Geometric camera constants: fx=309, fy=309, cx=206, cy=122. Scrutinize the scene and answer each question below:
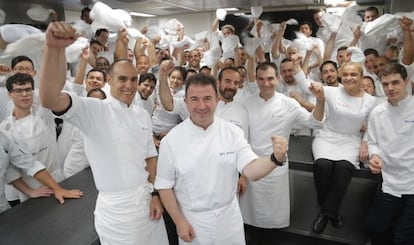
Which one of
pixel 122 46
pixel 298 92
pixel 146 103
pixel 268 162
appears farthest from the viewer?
pixel 298 92

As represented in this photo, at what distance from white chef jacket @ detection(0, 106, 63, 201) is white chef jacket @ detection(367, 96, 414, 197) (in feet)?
5.52

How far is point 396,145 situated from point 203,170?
952 millimetres

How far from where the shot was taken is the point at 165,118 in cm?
225

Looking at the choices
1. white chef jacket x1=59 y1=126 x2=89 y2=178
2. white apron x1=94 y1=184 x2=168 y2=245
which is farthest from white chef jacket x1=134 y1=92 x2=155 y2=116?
white apron x1=94 y1=184 x2=168 y2=245

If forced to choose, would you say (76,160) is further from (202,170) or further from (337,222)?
(337,222)

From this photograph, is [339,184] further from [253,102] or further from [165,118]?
[165,118]

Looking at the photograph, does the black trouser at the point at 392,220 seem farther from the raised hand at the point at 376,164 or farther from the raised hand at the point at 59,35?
the raised hand at the point at 59,35

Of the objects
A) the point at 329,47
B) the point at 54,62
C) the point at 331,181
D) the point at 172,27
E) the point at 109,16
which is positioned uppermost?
the point at 172,27

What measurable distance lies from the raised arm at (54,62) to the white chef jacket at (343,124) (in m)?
1.47

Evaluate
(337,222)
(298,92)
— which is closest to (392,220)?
(337,222)

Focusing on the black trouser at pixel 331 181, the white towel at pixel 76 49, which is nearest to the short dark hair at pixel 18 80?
the white towel at pixel 76 49

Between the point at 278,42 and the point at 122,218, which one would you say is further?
the point at 278,42

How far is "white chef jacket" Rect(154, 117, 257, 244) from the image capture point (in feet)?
3.68

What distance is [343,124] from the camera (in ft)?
5.90
